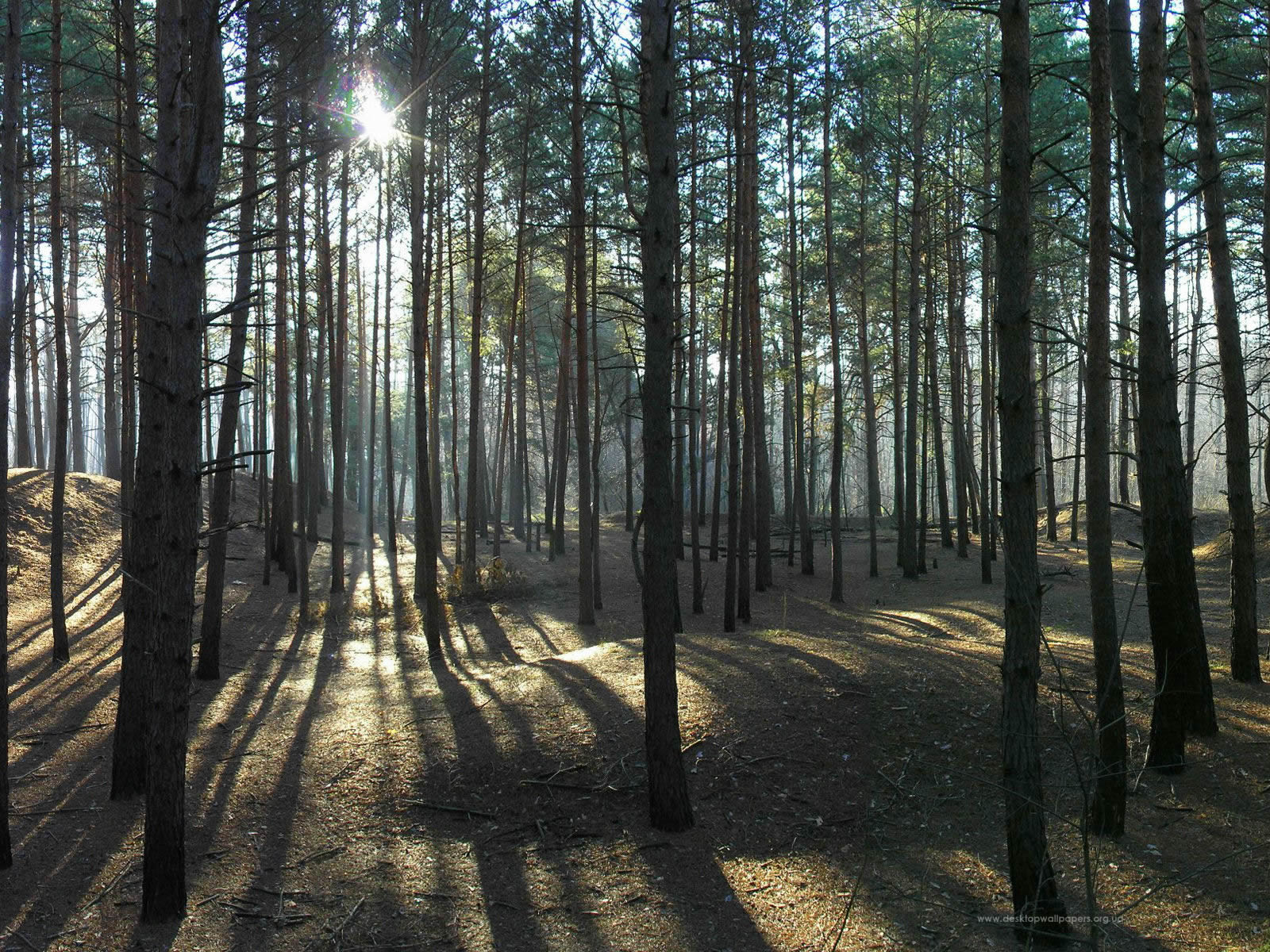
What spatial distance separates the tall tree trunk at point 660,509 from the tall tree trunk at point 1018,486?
89.2 inches

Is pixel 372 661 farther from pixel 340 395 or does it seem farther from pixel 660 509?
pixel 660 509

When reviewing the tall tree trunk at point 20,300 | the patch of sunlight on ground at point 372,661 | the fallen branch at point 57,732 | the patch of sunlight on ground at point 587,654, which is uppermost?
the tall tree trunk at point 20,300

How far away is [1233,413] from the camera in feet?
26.0

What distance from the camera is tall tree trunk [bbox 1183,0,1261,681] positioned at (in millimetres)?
7832

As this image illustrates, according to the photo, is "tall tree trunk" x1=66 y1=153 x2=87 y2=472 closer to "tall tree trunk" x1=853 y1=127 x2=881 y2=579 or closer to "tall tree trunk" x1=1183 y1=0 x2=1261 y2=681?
"tall tree trunk" x1=853 y1=127 x2=881 y2=579

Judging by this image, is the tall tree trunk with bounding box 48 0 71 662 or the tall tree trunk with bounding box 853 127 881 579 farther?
the tall tree trunk with bounding box 853 127 881 579

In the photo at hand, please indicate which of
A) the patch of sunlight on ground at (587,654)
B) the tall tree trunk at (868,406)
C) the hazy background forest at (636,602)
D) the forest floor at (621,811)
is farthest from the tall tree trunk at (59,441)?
the tall tree trunk at (868,406)

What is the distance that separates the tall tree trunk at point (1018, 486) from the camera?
14.1 ft

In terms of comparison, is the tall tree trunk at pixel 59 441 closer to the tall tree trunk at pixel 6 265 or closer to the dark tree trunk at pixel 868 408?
the tall tree trunk at pixel 6 265

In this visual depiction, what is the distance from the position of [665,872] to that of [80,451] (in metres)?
30.6

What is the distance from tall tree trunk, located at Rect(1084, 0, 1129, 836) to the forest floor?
364 millimetres

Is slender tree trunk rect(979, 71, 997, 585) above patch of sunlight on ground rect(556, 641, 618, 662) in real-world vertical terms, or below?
above

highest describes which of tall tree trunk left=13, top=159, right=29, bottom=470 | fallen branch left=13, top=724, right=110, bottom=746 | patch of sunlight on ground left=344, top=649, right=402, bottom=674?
tall tree trunk left=13, top=159, right=29, bottom=470

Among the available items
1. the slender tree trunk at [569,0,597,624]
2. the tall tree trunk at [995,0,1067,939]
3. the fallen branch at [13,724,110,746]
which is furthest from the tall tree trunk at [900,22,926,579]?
the fallen branch at [13,724,110,746]
